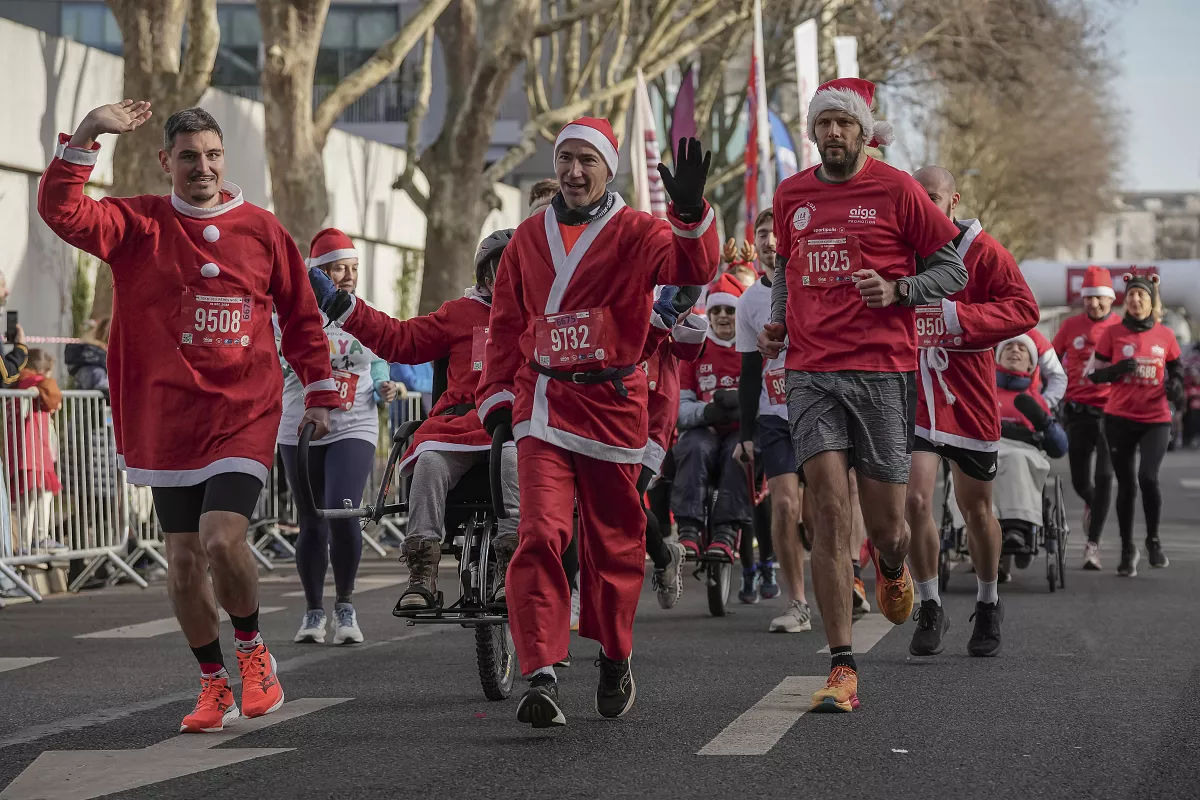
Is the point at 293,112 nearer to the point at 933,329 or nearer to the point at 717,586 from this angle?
the point at 717,586

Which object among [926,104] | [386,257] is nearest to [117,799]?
[386,257]

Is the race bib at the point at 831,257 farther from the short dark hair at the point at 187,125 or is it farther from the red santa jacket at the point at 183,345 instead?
the short dark hair at the point at 187,125

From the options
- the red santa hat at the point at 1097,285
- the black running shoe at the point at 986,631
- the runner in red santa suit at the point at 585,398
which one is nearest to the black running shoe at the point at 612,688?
the runner in red santa suit at the point at 585,398

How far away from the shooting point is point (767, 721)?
7.23 m

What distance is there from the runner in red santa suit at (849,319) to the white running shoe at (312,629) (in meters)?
3.41

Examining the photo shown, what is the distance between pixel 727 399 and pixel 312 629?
9.06ft

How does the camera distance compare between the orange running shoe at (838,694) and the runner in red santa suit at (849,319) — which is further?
the runner in red santa suit at (849,319)

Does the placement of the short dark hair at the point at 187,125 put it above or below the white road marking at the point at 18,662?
above

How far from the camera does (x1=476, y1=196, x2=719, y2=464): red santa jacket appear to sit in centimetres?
707

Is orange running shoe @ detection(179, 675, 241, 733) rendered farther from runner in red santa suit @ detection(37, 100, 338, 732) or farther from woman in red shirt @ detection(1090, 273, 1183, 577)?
woman in red shirt @ detection(1090, 273, 1183, 577)

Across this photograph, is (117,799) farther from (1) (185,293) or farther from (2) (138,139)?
(2) (138,139)

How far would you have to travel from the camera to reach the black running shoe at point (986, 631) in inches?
365

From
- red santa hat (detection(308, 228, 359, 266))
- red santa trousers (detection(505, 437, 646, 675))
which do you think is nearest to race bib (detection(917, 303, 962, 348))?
red santa trousers (detection(505, 437, 646, 675))

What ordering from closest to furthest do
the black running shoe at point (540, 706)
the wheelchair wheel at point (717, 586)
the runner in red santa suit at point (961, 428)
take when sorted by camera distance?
the black running shoe at point (540, 706)
the runner in red santa suit at point (961, 428)
the wheelchair wheel at point (717, 586)
